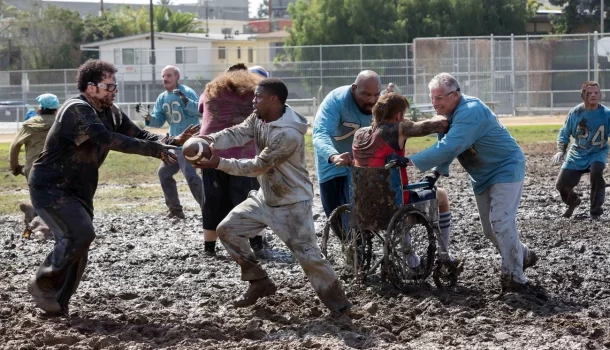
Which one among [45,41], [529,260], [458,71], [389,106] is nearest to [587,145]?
[529,260]

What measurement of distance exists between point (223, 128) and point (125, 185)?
8345 millimetres

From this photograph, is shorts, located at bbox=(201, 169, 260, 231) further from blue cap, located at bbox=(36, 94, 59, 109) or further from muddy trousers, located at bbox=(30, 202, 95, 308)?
muddy trousers, located at bbox=(30, 202, 95, 308)

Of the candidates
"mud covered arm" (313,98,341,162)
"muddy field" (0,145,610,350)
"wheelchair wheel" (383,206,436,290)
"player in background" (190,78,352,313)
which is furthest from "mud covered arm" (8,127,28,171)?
"wheelchair wheel" (383,206,436,290)

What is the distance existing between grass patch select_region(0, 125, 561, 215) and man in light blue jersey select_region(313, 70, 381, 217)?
5650 millimetres

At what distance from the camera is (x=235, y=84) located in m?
10.9

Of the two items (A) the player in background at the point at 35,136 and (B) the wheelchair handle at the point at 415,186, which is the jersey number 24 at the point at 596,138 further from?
(A) the player in background at the point at 35,136

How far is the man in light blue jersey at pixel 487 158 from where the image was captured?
334 inches

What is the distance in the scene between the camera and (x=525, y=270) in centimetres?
980

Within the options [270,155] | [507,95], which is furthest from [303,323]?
[507,95]

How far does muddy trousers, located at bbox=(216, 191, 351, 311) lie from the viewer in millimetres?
8016

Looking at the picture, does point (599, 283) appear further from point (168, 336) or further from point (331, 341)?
point (168, 336)

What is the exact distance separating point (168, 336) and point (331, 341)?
3.87 ft

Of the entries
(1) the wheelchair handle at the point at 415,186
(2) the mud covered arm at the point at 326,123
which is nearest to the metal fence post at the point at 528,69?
(2) the mud covered arm at the point at 326,123

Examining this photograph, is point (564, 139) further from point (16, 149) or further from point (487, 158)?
point (16, 149)
